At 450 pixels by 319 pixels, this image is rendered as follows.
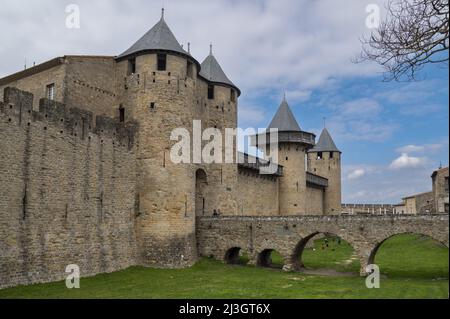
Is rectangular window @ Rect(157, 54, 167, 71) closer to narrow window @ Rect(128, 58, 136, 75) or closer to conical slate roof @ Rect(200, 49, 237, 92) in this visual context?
narrow window @ Rect(128, 58, 136, 75)

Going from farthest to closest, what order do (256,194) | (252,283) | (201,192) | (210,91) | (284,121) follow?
(284,121), (256,194), (210,91), (201,192), (252,283)

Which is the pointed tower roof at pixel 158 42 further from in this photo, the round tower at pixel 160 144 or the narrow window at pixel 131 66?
the narrow window at pixel 131 66

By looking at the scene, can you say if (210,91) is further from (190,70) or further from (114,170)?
(114,170)

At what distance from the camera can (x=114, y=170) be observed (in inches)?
811

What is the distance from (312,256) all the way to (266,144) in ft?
38.7

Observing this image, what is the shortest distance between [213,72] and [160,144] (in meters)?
8.41

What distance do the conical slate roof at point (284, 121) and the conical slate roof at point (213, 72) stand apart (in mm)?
9612

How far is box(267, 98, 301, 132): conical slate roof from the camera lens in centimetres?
3688

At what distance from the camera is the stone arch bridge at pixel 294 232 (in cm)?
1934

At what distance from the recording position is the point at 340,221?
829 inches

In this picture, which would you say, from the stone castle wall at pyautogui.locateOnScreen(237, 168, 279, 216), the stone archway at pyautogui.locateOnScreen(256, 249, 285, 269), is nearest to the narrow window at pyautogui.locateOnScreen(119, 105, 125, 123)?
the stone archway at pyautogui.locateOnScreen(256, 249, 285, 269)

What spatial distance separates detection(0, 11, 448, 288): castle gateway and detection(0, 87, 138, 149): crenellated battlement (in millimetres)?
43

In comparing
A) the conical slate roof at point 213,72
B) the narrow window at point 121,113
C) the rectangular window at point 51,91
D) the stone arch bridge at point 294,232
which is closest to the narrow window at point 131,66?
the narrow window at point 121,113

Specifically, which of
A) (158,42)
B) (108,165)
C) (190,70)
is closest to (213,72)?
(190,70)
